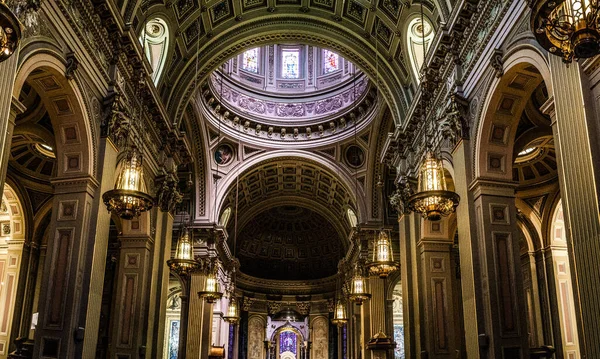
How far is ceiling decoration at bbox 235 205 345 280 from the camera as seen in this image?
31141 mm

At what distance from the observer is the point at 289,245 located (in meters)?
33.0

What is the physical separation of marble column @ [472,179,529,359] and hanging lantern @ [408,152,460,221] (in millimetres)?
1406

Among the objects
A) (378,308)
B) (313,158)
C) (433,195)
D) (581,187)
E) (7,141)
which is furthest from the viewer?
(313,158)

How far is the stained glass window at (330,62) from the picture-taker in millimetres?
25156

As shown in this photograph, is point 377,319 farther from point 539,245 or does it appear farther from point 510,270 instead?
point 510,270

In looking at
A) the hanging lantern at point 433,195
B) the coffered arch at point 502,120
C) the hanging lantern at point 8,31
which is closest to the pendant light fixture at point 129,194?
the hanging lantern at point 8,31

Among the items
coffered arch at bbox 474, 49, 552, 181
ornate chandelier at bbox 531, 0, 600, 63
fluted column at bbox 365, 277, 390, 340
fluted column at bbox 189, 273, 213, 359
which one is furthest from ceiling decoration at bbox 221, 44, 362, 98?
ornate chandelier at bbox 531, 0, 600, 63

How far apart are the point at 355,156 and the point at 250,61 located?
6473mm

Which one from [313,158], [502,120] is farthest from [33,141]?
[313,158]

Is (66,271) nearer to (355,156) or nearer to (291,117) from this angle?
(355,156)

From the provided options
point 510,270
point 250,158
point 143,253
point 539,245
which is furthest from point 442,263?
point 250,158

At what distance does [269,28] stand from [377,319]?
419 inches

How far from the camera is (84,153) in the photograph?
999cm

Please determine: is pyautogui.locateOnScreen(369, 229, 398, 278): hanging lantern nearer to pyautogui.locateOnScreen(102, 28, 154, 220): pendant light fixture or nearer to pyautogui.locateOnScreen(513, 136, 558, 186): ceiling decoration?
pyautogui.locateOnScreen(513, 136, 558, 186): ceiling decoration
